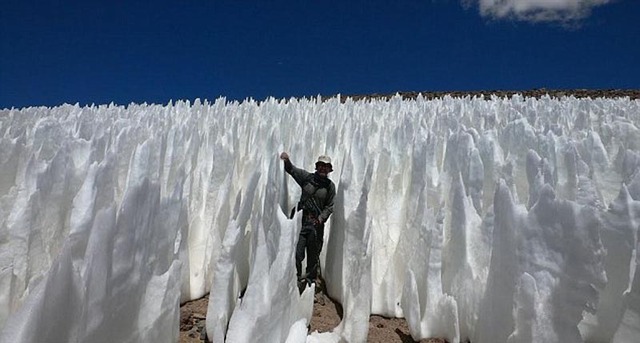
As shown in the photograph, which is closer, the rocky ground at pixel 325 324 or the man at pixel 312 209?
the rocky ground at pixel 325 324

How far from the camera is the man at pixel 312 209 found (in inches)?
119

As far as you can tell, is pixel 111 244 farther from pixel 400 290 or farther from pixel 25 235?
pixel 400 290

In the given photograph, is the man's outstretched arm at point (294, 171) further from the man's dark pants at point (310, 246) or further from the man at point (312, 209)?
the man's dark pants at point (310, 246)

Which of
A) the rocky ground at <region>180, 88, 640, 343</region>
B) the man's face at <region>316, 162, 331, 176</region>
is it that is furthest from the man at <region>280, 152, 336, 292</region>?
the rocky ground at <region>180, 88, 640, 343</region>

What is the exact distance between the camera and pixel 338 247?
9.52 ft

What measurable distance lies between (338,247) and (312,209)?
13.9 inches

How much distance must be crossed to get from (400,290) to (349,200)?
65 centimetres

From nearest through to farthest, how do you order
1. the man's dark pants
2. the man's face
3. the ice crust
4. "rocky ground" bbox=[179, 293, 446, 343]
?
the ice crust
"rocky ground" bbox=[179, 293, 446, 343]
the man's dark pants
the man's face

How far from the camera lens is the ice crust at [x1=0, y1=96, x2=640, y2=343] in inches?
66.8

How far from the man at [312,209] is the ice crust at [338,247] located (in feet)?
0.31

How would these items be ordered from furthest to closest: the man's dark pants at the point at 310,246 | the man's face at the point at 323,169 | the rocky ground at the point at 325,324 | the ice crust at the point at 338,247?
the man's face at the point at 323,169, the man's dark pants at the point at 310,246, the rocky ground at the point at 325,324, the ice crust at the point at 338,247

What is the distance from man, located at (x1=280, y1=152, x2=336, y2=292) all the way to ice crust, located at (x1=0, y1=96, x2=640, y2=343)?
0.31 ft

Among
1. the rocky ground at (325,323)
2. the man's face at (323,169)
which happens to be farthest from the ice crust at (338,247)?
the man's face at (323,169)

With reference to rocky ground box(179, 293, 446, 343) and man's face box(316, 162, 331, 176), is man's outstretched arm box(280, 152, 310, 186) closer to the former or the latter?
man's face box(316, 162, 331, 176)
